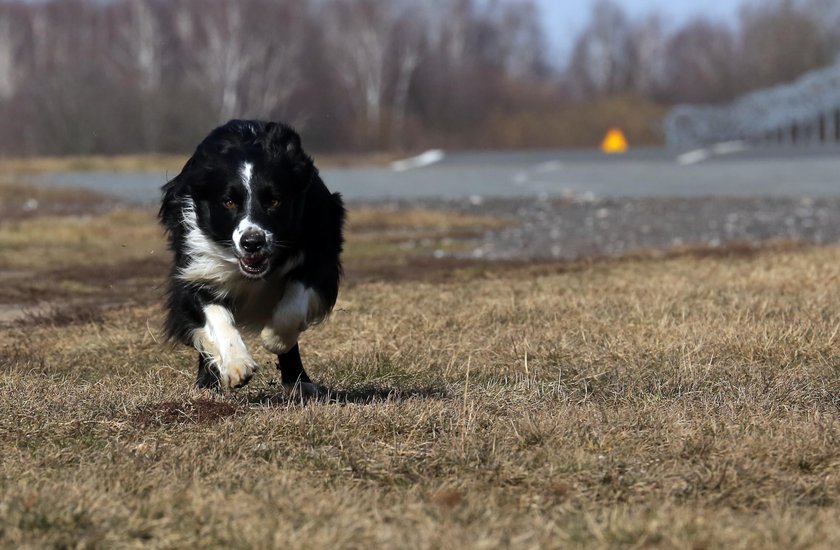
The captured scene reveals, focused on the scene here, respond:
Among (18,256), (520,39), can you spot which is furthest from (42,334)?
(520,39)

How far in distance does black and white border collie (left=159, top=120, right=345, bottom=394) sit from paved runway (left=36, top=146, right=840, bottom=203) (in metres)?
18.5

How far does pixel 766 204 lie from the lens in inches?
858

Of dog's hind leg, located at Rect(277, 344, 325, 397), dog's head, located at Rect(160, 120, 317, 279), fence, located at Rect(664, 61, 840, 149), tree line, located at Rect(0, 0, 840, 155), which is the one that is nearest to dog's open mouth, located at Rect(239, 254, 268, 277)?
Answer: dog's head, located at Rect(160, 120, 317, 279)

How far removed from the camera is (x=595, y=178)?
3062 centimetres

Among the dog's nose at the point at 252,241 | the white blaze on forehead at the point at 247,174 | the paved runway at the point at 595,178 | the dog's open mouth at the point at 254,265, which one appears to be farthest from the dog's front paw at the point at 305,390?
the paved runway at the point at 595,178

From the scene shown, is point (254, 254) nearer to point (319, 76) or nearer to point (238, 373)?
point (238, 373)

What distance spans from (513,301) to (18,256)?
8.65m

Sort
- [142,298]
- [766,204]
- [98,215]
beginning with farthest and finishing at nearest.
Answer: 1. [98,215]
2. [766,204]
3. [142,298]

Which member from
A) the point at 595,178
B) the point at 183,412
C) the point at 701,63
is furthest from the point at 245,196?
the point at 701,63

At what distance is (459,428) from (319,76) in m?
58.6

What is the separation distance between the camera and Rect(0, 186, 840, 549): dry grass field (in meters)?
4.01

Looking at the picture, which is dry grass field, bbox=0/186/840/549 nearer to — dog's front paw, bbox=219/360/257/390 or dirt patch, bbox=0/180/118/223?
dog's front paw, bbox=219/360/257/390

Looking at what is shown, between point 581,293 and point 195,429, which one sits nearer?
point 195,429

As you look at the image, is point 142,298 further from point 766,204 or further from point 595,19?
point 595,19
